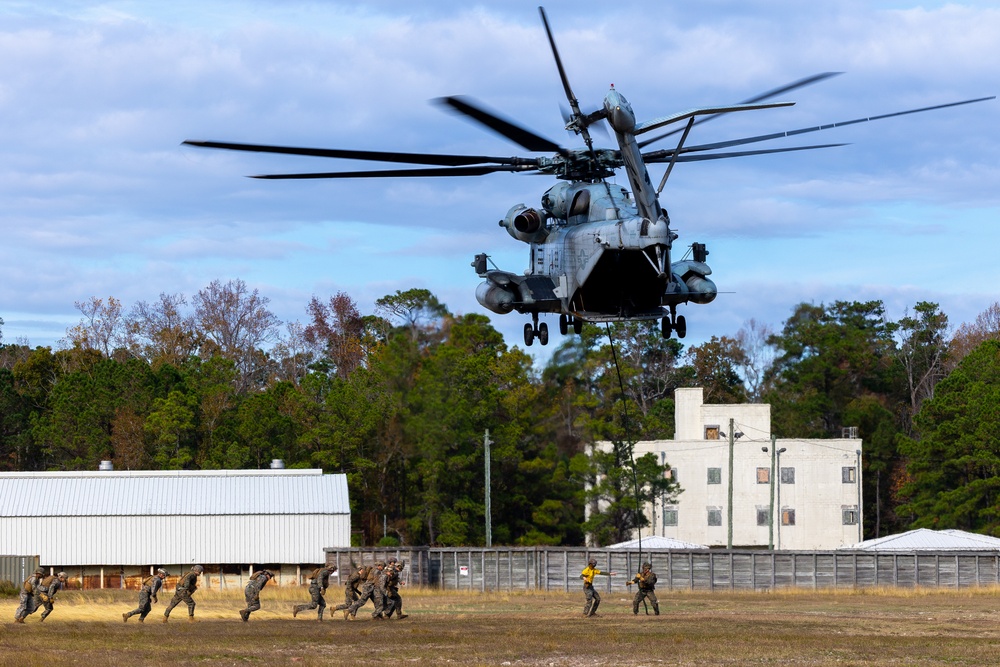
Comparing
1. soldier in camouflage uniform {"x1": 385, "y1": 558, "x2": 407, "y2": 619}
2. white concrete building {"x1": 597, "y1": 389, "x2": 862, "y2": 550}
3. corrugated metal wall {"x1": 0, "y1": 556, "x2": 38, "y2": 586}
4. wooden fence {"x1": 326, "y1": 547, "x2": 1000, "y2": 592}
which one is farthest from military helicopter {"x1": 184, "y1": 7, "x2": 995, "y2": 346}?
white concrete building {"x1": 597, "y1": 389, "x2": 862, "y2": 550}

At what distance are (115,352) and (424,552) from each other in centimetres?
5617

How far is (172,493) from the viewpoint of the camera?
226ft

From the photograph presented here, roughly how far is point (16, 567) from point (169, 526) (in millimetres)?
7193

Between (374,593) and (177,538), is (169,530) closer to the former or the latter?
(177,538)

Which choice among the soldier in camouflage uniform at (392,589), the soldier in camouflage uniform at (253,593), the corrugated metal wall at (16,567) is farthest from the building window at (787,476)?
the soldier in camouflage uniform at (253,593)

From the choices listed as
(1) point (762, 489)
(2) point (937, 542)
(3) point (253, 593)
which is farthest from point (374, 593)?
(1) point (762, 489)

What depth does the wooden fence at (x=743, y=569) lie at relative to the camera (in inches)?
2344

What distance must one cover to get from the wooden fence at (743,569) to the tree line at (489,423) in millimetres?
7811

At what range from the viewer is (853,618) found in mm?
43281

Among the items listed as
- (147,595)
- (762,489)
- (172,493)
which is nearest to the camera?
(147,595)

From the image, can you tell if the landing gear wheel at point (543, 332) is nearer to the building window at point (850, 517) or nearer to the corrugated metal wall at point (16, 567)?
the corrugated metal wall at point (16, 567)

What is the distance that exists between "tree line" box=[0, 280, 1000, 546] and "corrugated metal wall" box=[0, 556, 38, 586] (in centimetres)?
2011

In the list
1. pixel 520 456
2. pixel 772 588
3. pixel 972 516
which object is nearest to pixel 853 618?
pixel 772 588

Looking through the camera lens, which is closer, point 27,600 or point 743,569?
point 27,600
